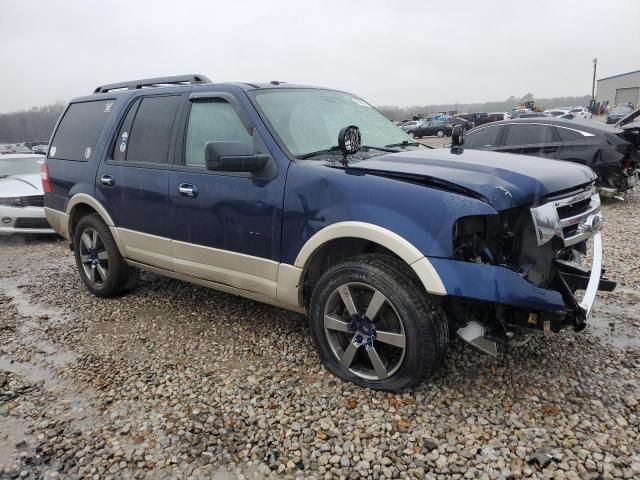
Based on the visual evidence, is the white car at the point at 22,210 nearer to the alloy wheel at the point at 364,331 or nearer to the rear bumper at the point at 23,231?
Result: the rear bumper at the point at 23,231

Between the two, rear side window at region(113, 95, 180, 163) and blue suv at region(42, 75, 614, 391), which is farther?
rear side window at region(113, 95, 180, 163)

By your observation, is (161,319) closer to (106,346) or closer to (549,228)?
(106,346)

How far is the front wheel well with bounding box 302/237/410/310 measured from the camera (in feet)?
10.3

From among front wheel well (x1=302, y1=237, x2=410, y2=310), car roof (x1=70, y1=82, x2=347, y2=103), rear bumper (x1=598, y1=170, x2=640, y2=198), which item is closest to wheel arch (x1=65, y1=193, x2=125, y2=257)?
car roof (x1=70, y1=82, x2=347, y2=103)

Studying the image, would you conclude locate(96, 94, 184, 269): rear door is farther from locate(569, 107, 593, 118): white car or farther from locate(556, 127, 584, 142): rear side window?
locate(569, 107, 593, 118): white car

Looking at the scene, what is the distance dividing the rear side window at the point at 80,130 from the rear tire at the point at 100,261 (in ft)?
2.20

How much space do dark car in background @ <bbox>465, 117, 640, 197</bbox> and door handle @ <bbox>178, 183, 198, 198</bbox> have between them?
6.79 metres

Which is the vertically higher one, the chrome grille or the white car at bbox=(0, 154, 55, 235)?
the chrome grille

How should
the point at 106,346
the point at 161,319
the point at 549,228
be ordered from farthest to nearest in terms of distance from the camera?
1. the point at 161,319
2. the point at 106,346
3. the point at 549,228

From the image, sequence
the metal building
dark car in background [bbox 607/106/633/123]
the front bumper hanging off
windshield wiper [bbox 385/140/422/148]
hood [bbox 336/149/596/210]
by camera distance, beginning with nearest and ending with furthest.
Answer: hood [bbox 336/149/596/210] < the front bumper hanging off < windshield wiper [bbox 385/140/422/148] < dark car in background [bbox 607/106/633/123] < the metal building

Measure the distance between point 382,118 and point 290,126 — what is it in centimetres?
118

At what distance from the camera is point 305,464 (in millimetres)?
2488

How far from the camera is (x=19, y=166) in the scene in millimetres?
9469

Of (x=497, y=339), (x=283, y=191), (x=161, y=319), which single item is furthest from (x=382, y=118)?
(x=161, y=319)
